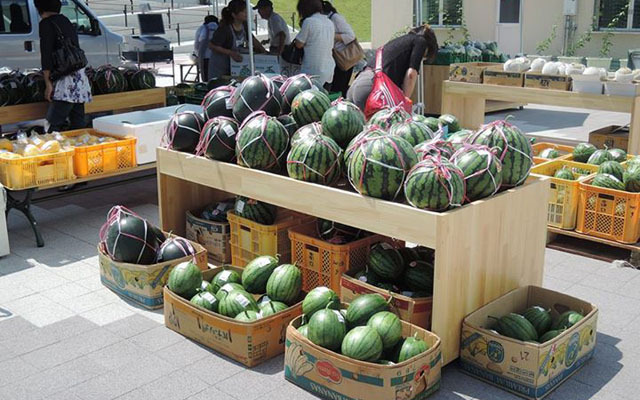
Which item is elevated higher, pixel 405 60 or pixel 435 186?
pixel 405 60

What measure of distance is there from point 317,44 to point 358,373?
18.5 feet

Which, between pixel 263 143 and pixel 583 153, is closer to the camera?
pixel 263 143

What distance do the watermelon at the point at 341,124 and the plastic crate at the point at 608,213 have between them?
214cm

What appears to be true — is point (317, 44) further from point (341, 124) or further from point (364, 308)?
point (364, 308)

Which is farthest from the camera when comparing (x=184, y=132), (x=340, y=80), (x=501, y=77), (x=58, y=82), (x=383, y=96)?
(x=340, y=80)

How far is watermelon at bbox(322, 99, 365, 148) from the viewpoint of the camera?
443cm

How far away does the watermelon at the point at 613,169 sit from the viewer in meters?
5.65

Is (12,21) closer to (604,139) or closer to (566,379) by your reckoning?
(604,139)

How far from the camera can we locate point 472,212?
147 inches

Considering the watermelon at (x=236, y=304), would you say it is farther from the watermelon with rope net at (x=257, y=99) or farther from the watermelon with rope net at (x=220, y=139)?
the watermelon with rope net at (x=257, y=99)

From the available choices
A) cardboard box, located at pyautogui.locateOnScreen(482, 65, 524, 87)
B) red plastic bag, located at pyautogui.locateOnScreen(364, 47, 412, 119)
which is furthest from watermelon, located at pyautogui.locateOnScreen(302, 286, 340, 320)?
cardboard box, located at pyautogui.locateOnScreen(482, 65, 524, 87)

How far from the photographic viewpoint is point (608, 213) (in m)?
5.51

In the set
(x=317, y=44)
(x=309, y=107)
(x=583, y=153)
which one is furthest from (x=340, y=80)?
(x=309, y=107)

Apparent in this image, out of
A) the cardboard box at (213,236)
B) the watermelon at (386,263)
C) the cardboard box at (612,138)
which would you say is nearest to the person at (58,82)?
the cardboard box at (213,236)
